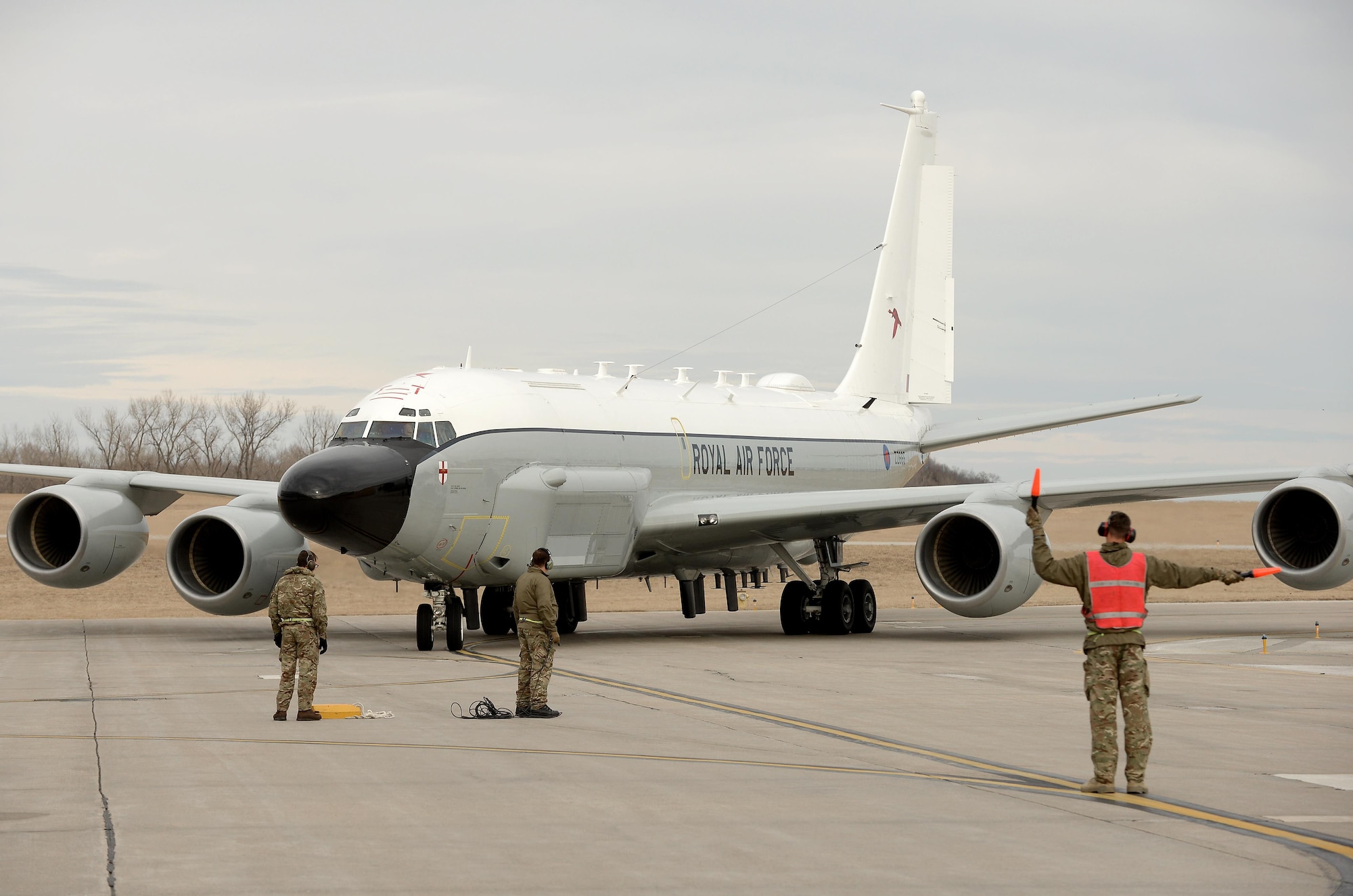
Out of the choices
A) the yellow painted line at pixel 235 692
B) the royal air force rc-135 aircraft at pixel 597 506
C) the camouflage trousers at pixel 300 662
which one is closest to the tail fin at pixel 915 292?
the royal air force rc-135 aircraft at pixel 597 506

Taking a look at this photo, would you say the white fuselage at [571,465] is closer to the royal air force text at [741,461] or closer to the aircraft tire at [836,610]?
the royal air force text at [741,461]

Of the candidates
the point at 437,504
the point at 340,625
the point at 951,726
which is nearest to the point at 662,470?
the point at 437,504

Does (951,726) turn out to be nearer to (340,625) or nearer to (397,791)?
(397,791)

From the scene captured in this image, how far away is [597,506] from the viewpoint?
23469 millimetres

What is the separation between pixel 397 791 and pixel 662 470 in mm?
15567

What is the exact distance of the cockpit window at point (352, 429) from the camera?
21812 millimetres

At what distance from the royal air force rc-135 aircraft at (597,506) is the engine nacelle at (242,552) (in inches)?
1.5

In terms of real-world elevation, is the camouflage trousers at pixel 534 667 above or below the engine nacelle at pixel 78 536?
below

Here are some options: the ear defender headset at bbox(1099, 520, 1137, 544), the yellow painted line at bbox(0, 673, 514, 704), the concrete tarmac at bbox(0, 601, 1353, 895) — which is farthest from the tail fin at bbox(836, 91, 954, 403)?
the ear defender headset at bbox(1099, 520, 1137, 544)

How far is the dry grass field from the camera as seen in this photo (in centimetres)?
3516

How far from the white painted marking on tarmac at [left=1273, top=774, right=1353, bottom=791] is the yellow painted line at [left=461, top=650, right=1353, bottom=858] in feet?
4.95

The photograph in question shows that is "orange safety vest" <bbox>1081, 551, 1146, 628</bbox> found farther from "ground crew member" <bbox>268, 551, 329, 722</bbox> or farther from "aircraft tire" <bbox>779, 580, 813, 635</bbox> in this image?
"aircraft tire" <bbox>779, 580, 813, 635</bbox>

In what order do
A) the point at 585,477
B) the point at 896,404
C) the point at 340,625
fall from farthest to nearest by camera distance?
1. the point at 896,404
2. the point at 340,625
3. the point at 585,477

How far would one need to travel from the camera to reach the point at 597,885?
718cm
